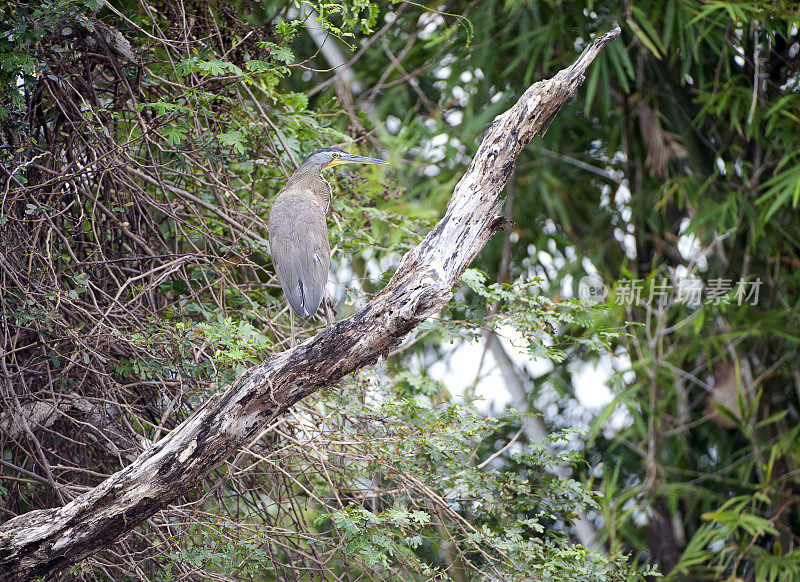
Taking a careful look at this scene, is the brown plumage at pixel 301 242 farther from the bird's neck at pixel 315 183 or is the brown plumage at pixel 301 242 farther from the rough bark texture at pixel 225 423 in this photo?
the rough bark texture at pixel 225 423

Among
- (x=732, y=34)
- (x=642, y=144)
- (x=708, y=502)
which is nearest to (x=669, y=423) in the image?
(x=708, y=502)

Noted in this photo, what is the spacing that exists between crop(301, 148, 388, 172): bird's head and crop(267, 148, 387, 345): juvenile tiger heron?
0.02m

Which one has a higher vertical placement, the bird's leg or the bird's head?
the bird's head

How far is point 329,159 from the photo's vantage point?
2.51 meters

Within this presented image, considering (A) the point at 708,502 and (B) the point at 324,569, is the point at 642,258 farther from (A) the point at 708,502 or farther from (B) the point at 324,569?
(B) the point at 324,569

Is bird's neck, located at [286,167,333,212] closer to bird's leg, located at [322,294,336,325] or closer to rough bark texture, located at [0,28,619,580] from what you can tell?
bird's leg, located at [322,294,336,325]

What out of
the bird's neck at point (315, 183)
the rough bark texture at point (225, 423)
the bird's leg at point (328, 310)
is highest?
the bird's neck at point (315, 183)

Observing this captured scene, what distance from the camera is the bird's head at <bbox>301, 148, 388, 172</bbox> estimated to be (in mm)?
2461

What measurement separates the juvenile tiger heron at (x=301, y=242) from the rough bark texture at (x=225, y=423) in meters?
0.48

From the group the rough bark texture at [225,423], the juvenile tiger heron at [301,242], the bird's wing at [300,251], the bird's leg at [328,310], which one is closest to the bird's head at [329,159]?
the juvenile tiger heron at [301,242]

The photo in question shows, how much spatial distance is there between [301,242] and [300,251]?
0.03 m

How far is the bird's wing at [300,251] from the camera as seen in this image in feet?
7.36

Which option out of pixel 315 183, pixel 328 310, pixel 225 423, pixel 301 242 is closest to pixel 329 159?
pixel 315 183

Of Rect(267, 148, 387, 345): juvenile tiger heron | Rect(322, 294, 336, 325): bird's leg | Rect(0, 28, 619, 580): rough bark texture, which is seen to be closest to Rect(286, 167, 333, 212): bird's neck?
Rect(267, 148, 387, 345): juvenile tiger heron
